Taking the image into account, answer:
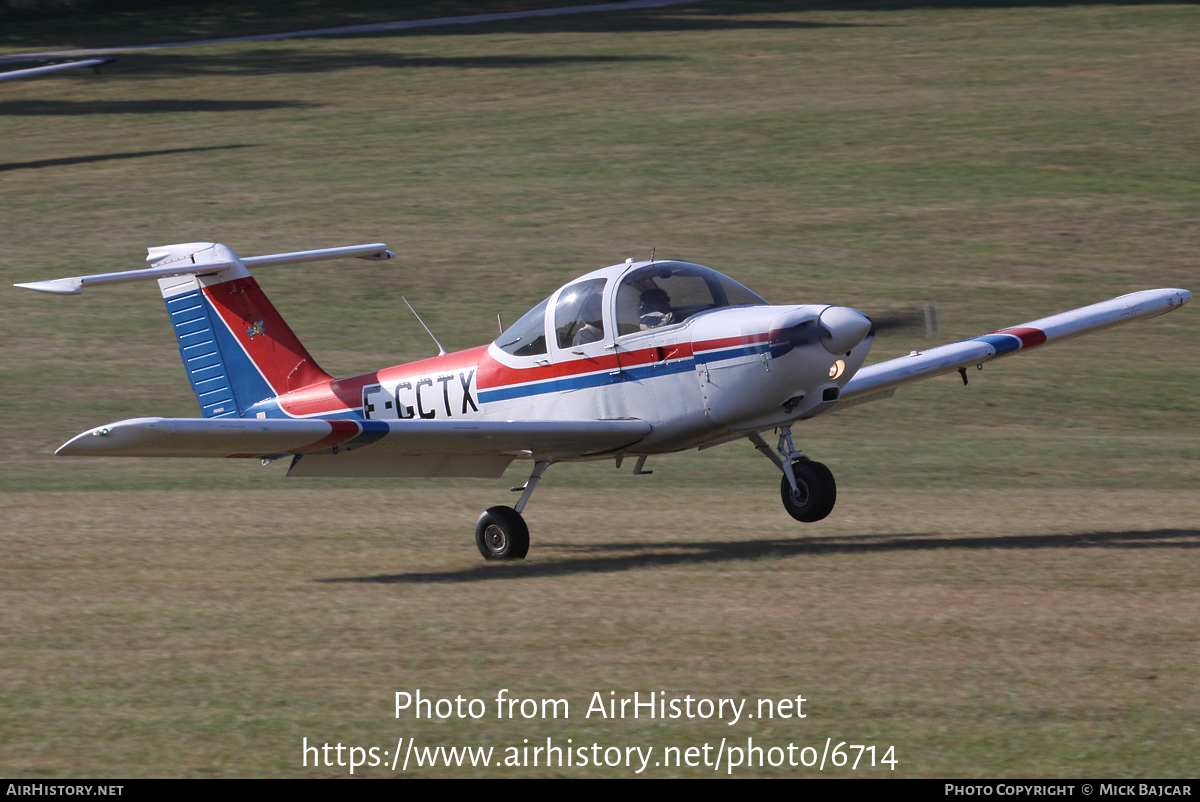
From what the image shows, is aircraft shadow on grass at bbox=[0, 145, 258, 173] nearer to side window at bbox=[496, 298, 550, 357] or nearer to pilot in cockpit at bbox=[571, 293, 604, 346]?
side window at bbox=[496, 298, 550, 357]

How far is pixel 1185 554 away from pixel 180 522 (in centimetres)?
921

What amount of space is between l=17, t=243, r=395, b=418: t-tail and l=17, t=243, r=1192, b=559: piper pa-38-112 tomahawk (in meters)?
0.73

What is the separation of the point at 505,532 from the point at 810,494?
2.59 meters

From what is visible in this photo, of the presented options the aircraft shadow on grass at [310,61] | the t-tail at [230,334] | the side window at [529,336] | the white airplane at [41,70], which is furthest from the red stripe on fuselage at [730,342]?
the aircraft shadow on grass at [310,61]

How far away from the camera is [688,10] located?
53.2 metres

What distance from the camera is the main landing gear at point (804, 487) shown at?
12.6 metres

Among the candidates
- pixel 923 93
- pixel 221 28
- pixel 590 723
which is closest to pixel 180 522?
pixel 590 723

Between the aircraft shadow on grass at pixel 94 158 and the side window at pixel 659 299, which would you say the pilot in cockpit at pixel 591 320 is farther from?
the aircraft shadow on grass at pixel 94 158

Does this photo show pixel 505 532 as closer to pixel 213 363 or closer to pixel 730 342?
pixel 730 342

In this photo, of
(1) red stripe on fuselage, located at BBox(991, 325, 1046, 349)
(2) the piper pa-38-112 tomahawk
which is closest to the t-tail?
(2) the piper pa-38-112 tomahawk

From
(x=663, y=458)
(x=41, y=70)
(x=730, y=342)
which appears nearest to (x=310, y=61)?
(x=41, y=70)

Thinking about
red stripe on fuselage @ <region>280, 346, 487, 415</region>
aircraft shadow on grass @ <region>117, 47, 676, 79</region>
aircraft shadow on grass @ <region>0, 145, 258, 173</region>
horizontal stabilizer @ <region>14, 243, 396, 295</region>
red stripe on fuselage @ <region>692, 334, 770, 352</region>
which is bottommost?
red stripe on fuselage @ <region>280, 346, 487, 415</region>

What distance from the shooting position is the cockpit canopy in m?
12.5

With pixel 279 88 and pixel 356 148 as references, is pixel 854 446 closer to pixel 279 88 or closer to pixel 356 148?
pixel 356 148
